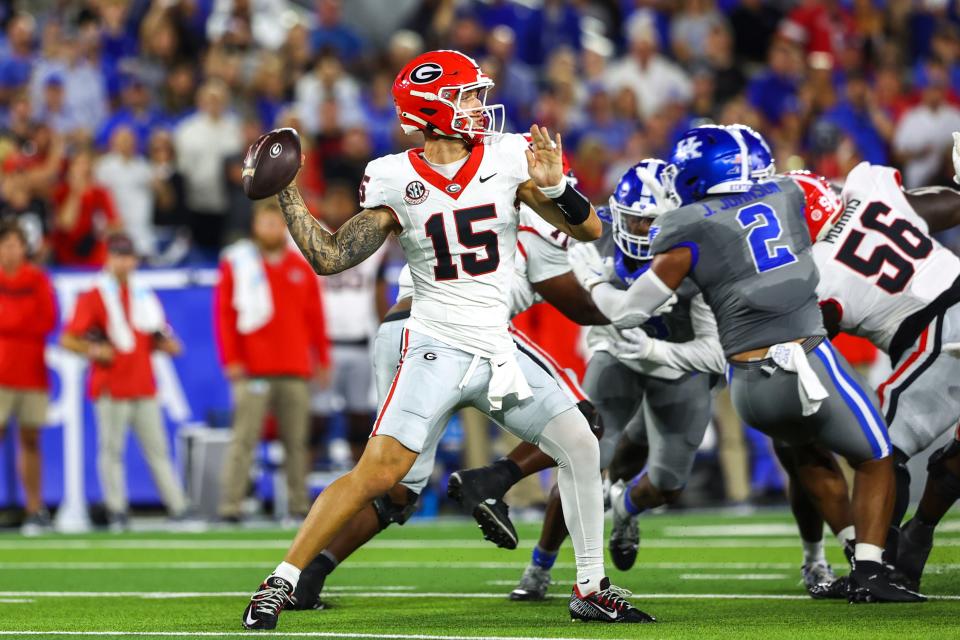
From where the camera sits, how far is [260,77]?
45.6 ft

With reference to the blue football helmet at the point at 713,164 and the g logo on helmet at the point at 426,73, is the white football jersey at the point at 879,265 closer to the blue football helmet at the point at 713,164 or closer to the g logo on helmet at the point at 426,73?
the blue football helmet at the point at 713,164

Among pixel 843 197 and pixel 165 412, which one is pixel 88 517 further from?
pixel 843 197

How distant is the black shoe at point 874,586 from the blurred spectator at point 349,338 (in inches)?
251

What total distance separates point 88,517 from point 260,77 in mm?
4157

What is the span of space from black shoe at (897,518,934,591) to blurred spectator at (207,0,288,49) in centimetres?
944

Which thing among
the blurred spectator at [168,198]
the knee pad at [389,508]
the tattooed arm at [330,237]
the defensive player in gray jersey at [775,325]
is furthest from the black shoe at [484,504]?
the blurred spectator at [168,198]

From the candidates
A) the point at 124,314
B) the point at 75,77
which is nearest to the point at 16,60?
the point at 75,77

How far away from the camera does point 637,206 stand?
6625mm

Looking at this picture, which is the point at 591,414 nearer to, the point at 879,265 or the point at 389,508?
the point at 389,508

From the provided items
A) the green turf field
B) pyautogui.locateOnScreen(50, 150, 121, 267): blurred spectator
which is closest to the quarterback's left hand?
the green turf field

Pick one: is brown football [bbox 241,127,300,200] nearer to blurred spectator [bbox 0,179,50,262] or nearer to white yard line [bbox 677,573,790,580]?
white yard line [bbox 677,573,790,580]

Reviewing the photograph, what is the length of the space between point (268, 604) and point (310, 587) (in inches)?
38.2

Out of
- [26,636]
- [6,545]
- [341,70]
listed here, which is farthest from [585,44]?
[26,636]

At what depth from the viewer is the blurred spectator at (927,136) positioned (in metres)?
13.3
